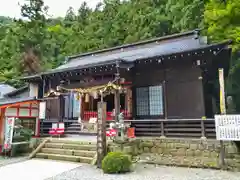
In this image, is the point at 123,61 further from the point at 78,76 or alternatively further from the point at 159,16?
the point at 159,16

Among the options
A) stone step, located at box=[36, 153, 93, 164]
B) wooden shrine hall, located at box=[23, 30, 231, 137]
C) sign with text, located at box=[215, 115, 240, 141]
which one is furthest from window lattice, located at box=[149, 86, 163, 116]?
stone step, located at box=[36, 153, 93, 164]

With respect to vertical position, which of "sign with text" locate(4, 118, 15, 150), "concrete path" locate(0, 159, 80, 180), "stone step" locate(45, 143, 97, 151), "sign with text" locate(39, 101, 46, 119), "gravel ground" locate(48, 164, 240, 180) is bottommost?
"concrete path" locate(0, 159, 80, 180)

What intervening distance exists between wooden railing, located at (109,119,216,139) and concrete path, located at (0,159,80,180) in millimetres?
3661

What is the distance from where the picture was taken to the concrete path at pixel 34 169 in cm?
630

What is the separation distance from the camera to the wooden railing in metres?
8.48

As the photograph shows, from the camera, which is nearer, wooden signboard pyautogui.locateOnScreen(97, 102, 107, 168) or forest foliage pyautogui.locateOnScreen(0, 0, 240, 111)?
wooden signboard pyautogui.locateOnScreen(97, 102, 107, 168)

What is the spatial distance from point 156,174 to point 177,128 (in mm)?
3429

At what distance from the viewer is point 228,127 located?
651 centimetres

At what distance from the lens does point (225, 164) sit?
6.72 meters

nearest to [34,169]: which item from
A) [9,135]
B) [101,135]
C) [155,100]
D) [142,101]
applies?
[101,135]

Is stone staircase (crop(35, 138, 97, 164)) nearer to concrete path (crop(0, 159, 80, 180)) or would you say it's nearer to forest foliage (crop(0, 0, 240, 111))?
concrete path (crop(0, 159, 80, 180))

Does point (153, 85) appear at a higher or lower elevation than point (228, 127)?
higher

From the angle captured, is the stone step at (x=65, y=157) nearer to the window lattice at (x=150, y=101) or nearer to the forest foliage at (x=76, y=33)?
the window lattice at (x=150, y=101)

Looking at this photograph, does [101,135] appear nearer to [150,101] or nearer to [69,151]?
[69,151]
